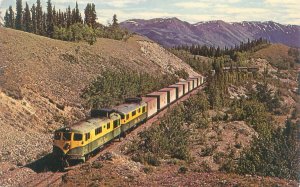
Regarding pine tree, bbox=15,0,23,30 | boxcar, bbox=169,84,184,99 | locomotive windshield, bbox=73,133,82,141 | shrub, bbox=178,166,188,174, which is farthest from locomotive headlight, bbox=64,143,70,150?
pine tree, bbox=15,0,23,30

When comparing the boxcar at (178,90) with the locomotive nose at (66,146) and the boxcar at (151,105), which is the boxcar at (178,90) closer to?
the boxcar at (151,105)

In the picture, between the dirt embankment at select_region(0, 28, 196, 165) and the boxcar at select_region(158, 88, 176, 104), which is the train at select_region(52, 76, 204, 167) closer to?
the dirt embankment at select_region(0, 28, 196, 165)

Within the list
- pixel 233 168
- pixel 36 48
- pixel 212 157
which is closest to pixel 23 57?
pixel 36 48

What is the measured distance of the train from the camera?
95.0 ft

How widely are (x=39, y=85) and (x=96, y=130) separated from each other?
21861 mm

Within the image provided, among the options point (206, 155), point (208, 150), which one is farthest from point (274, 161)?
point (208, 150)

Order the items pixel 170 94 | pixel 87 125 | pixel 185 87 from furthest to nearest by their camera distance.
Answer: pixel 185 87, pixel 170 94, pixel 87 125

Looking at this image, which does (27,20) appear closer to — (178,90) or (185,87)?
(185,87)

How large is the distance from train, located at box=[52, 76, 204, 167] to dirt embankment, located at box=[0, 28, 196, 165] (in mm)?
4120

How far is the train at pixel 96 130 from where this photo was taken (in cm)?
2895

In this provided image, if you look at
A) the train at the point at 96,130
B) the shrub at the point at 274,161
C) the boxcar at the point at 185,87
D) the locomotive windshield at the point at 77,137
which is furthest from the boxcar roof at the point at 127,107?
the boxcar at the point at 185,87

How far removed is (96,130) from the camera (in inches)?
1221

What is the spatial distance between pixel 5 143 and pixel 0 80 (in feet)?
47.9

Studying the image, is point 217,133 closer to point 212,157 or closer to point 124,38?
point 212,157
